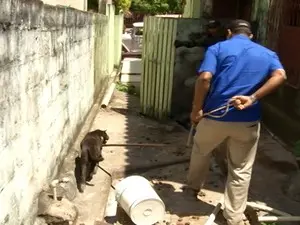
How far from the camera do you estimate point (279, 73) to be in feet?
13.1

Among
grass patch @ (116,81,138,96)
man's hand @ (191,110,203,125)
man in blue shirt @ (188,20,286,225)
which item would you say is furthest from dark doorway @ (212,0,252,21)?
man's hand @ (191,110,203,125)

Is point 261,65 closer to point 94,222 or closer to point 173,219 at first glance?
point 173,219

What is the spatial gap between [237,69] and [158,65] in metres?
5.16

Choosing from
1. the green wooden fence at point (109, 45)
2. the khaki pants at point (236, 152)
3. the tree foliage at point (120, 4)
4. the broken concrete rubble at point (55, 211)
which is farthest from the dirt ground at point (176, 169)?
the tree foliage at point (120, 4)

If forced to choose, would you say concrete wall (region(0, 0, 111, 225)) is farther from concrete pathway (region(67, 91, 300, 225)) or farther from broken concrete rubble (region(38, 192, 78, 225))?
concrete pathway (region(67, 91, 300, 225))

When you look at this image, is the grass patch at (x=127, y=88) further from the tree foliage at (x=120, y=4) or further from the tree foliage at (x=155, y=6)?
the tree foliage at (x=155, y=6)

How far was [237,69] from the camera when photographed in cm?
399

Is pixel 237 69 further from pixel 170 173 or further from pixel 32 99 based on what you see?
pixel 170 173

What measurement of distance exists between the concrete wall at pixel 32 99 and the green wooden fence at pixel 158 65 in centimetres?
279

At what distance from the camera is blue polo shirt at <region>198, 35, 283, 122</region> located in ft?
13.1

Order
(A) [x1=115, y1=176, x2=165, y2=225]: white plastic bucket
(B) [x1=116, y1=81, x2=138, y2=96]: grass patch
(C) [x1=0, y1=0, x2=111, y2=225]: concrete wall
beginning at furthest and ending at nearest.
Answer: (B) [x1=116, y1=81, x2=138, y2=96]: grass patch
(A) [x1=115, y1=176, x2=165, y2=225]: white plastic bucket
(C) [x1=0, y1=0, x2=111, y2=225]: concrete wall

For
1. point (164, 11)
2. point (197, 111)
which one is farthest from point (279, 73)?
point (164, 11)

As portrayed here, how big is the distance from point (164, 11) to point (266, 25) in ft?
102

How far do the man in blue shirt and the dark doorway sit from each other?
5858mm
